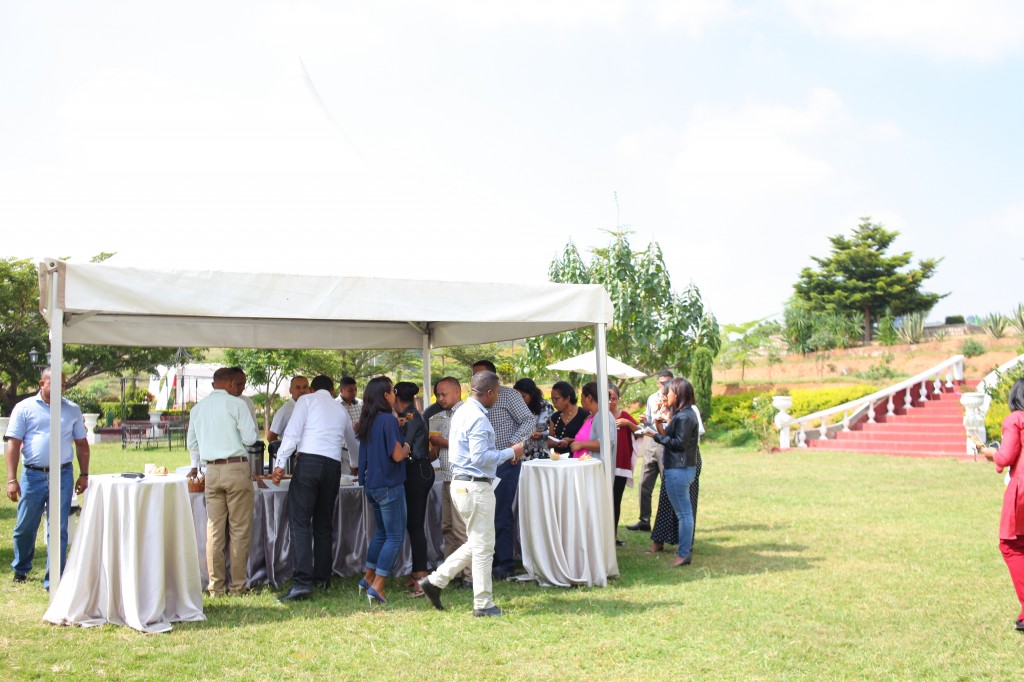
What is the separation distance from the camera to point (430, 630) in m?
5.42

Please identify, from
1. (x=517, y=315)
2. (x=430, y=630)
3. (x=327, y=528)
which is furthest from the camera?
(x=517, y=315)

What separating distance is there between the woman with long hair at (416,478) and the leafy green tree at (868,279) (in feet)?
135

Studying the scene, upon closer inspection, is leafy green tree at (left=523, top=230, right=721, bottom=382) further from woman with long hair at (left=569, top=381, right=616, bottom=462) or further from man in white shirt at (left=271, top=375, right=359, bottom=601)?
man in white shirt at (left=271, top=375, right=359, bottom=601)

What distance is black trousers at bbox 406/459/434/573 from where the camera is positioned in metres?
6.28

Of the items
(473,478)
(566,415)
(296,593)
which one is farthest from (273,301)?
(566,415)

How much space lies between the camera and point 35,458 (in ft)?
22.3

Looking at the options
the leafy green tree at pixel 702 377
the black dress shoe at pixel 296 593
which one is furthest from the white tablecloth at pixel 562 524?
the leafy green tree at pixel 702 377

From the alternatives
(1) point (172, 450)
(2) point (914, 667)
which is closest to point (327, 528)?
(2) point (914, 667)

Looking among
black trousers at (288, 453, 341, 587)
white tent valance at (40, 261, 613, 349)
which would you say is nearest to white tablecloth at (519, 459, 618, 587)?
white tent valance at (40, 261, 613, 349)

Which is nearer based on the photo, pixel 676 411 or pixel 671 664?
pixel 671 664

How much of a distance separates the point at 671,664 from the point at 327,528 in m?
2.85

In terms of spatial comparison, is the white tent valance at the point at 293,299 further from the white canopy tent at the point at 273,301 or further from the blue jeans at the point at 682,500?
the blue jeans at the point at 682,500

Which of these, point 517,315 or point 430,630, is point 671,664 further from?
point 517,315

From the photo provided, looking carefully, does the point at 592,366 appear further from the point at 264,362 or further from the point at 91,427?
the point at 91,427
